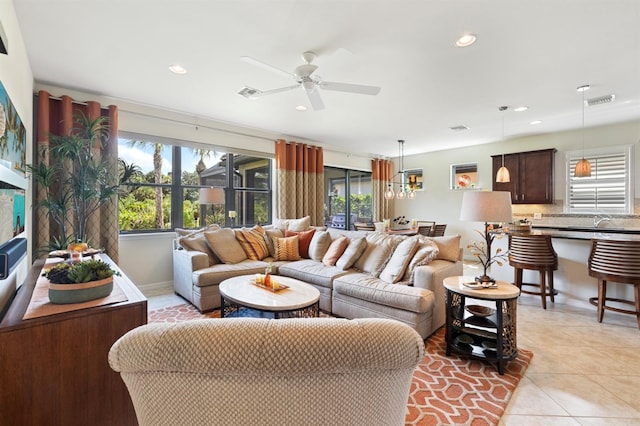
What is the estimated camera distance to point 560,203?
18.5 feet

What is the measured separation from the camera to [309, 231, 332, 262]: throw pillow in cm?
411

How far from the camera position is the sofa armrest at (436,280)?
2736 mm

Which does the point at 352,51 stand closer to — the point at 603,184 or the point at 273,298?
the point at 273,298

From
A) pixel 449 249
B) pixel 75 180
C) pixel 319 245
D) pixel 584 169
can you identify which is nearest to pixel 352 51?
pixel 449 249

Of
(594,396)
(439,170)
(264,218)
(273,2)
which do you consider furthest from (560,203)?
(273,2)

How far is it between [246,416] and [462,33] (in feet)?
9.60

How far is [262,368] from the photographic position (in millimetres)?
670

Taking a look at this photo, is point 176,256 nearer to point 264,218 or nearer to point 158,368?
point 264,218

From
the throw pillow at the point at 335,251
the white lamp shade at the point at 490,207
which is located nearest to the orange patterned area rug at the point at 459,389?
the white lamp shade at the point at 490,207

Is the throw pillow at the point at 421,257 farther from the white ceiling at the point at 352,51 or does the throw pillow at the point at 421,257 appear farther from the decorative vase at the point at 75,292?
the decorative vase at the point at 75,292

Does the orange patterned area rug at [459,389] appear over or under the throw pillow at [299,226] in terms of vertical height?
under

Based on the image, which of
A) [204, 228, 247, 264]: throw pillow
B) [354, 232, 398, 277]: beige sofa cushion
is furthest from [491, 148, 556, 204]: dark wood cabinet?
[204, 228, 247, 264]: throw pillow

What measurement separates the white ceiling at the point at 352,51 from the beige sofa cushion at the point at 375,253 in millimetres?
1818

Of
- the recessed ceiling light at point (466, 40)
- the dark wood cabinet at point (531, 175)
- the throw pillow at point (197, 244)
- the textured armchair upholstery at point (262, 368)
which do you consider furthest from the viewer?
the dark wood cabinet at point (531, 175)
